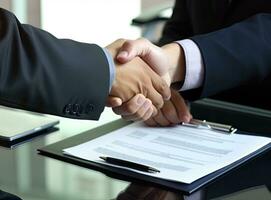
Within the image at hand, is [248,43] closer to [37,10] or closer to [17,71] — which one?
[17,71]

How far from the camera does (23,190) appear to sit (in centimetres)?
83

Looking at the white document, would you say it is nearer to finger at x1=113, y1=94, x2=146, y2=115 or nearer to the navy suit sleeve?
finger at x1=113, y1=94, x2=146, y2=115

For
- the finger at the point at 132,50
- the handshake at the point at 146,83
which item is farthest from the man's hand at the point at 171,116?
the finger at the point at 132,50

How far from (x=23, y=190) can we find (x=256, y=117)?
0.54 m

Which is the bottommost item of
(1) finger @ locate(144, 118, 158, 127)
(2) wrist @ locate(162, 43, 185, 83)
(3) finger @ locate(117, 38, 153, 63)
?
(1) finger @ locate(144, 118, 158, 127)

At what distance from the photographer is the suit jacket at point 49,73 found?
0.89 m

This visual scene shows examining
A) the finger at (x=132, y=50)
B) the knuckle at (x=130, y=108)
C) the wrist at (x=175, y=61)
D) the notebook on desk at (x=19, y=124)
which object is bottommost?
the notebook on desk at (x=19, y=124)

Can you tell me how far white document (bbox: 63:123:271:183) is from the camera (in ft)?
2.93

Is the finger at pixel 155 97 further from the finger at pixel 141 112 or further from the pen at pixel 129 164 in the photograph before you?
the pen at pixel 129 164

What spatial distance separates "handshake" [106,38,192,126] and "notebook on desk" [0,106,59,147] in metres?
0.14

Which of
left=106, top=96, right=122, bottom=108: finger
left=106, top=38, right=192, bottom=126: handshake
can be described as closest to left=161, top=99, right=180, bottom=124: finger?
left=106, top=38, right=192, bottom=126: handshake

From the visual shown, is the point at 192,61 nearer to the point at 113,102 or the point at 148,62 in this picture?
the point at 148,62

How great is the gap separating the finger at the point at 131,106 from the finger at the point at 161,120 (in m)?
0.04

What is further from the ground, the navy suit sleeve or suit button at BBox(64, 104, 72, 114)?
the navy suit sleeve
